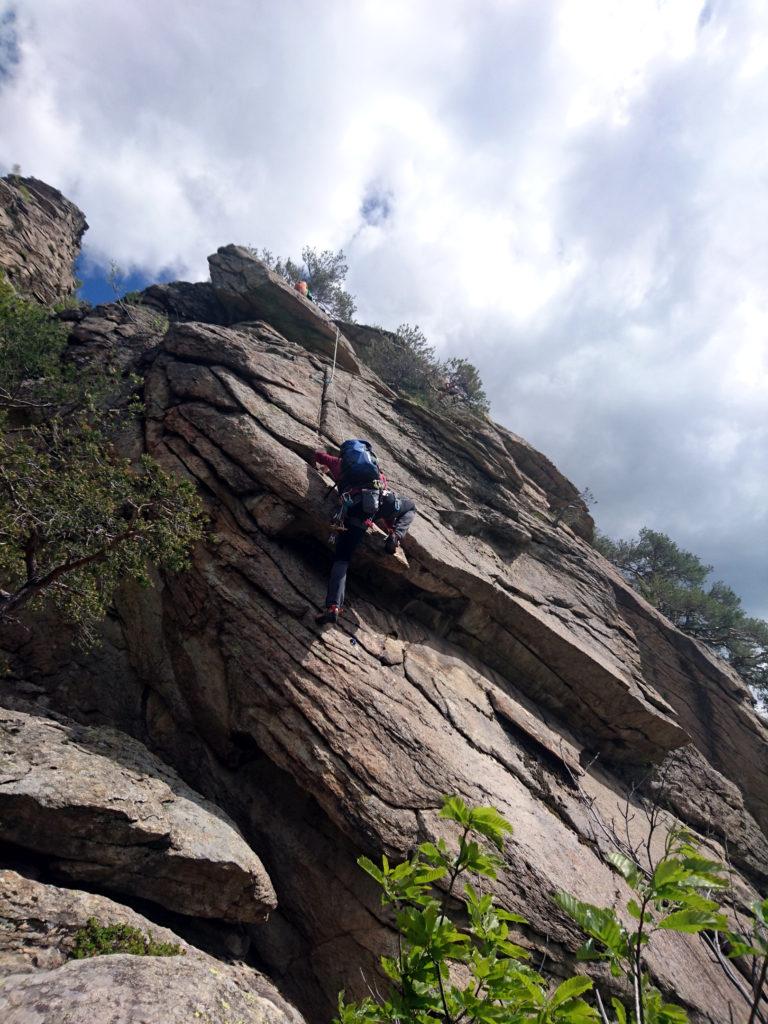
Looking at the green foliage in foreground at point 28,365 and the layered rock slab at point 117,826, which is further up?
the green foliage in foreground at point 28,365

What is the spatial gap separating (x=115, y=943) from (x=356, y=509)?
22.1 ft

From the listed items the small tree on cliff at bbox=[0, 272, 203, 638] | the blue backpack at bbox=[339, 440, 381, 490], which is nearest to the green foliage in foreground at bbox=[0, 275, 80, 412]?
the small tree on cliff at bbox=[0, 272, 203, 638]

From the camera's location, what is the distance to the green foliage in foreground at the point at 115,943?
517 centimetres

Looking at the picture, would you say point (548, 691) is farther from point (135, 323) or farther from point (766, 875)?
point (135, 323)

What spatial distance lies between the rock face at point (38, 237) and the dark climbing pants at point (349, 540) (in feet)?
56.6

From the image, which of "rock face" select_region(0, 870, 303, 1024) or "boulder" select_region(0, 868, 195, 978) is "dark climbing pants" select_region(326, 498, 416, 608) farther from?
"rock face" select_region(0, 870, 303, 1024)

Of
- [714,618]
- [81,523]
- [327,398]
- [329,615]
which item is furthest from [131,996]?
[714,618]

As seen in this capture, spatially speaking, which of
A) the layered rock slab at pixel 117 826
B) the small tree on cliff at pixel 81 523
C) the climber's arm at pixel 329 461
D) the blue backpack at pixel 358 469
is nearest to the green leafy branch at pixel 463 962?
the layered rock slab at pixel 117 826

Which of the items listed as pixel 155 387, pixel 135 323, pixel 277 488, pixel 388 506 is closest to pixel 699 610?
pixel 388 506

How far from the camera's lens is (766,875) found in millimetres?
12547

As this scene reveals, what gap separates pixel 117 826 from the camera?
6277 mm

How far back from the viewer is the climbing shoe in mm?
8953

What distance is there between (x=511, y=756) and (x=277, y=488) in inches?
269

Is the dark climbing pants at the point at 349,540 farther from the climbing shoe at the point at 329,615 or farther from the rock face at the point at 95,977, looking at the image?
the rock face at the point at 95,977
